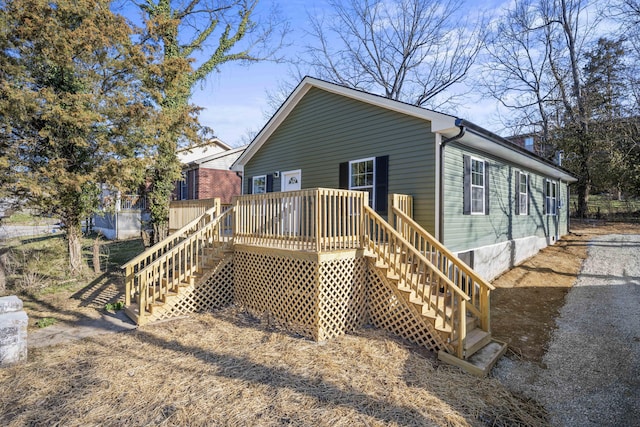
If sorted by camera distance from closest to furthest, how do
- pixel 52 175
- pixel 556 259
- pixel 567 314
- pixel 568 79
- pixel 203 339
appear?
pixel 203 339 < pixel 567 314 < pixel 52 175 < pixel 556 259 < pixel 568 79

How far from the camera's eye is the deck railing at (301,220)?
536cm


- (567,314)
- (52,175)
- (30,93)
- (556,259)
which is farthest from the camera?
(556,259)

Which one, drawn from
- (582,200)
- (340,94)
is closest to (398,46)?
(340,94)

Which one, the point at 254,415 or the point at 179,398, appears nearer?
the point at 254,415

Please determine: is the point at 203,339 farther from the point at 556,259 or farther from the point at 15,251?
the point at 556,259

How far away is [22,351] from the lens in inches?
177

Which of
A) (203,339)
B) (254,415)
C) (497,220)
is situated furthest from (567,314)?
(203,339)

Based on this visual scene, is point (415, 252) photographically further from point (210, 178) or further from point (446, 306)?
point (210, 178)

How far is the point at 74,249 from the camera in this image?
8.97 m

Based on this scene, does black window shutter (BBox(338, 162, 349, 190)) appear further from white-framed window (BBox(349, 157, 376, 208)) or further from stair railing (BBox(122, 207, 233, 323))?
stair railing (BBox(122, 207, 233, 323))

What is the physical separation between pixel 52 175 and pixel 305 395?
779 centimetres

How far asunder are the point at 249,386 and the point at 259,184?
28.0 feet

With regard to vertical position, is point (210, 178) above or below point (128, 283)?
above

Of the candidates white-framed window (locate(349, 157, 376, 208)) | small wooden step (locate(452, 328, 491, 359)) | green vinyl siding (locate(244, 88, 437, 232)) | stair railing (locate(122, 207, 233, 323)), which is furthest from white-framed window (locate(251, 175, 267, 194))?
small wooden step (locate(452, 328, 491, 359))
